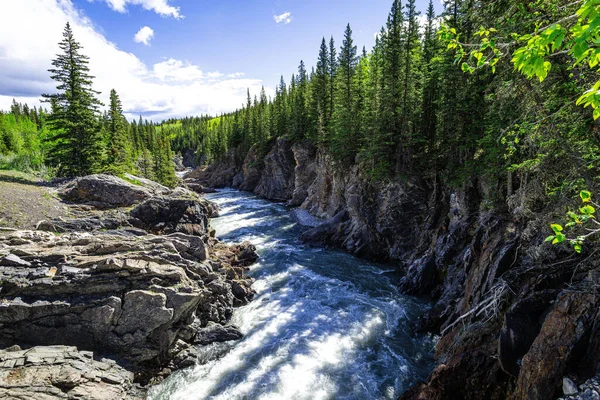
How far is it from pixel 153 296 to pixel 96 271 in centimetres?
312

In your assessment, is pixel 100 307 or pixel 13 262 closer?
pixel 100 307

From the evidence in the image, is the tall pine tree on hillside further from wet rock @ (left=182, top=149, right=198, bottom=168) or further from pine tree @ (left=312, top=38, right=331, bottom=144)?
wet rock @ (left=182, top=149, right=198, bottom=168)

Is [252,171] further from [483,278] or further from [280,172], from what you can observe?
[483,278]

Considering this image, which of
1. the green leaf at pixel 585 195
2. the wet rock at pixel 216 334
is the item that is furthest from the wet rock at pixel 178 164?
the green leaf at pixel 585 195

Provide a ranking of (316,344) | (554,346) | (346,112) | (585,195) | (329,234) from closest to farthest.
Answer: (585,195) < (554,346) < (316,344) < (329,234) < (346,112)

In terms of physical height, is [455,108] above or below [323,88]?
below

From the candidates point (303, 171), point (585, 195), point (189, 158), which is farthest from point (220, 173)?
point (585, 195)

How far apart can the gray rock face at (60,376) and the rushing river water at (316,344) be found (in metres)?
1.58

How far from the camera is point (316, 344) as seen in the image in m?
16.1

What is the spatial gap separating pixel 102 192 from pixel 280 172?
40.0 m

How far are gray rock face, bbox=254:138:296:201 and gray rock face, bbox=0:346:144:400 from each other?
4831 cm

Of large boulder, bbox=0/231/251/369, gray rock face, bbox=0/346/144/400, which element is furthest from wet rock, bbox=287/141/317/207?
gray rock face, bbox=0/346/144/400

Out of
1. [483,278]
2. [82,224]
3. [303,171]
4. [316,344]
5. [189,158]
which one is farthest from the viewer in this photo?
[189,158]

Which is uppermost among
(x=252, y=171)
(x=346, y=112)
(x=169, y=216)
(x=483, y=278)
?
(x=346, y=112)
